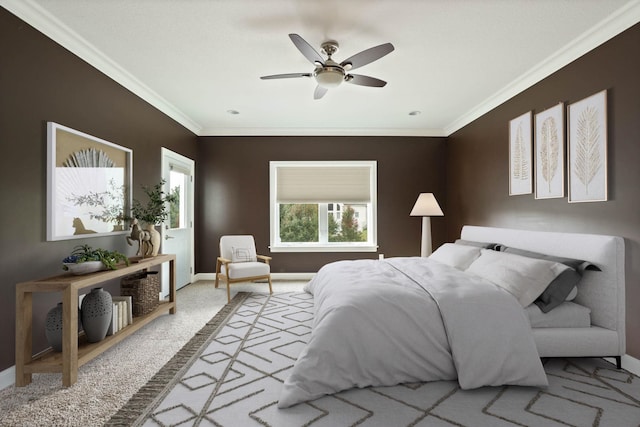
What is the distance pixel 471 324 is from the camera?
216 centimetres

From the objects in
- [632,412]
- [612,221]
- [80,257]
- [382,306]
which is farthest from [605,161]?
[80,257]

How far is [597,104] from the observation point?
2709mm

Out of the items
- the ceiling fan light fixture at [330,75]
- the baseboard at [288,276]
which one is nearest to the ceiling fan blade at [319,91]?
the ceiling fan light fixture at [330,75]

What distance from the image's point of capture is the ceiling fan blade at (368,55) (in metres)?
2.45

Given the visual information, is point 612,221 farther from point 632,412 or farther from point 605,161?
point 632,412

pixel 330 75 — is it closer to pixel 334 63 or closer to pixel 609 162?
pixel 334 63

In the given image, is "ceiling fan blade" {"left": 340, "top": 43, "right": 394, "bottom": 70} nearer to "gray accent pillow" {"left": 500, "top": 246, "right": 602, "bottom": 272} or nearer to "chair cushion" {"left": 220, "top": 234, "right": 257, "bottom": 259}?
"gray accent pillow" {"left": 500, "top": 246, "right": 602, "bottom": 272}

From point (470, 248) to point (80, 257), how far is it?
3.75 m

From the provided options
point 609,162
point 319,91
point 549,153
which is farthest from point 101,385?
point 549,153

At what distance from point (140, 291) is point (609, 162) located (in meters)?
4.41

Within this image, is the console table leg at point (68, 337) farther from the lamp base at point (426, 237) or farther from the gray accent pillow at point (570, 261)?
the lamp base at point (426, 237)

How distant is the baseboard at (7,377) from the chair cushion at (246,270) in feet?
7.81

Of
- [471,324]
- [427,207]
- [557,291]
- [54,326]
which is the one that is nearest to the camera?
[471,324]

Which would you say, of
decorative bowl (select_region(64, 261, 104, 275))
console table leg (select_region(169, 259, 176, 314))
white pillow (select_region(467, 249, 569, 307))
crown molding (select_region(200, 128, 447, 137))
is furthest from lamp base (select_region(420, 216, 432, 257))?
decorative bowl (select_region(64, 261, 104, 275))
